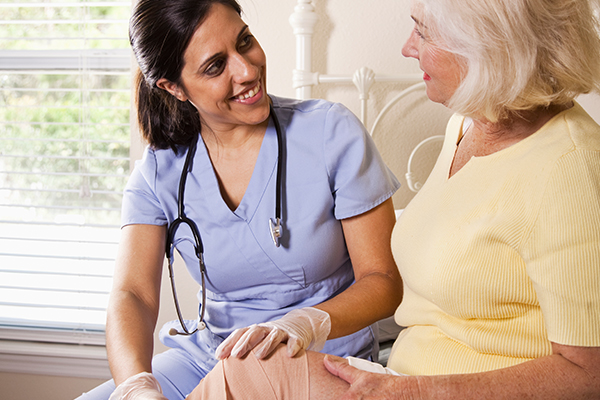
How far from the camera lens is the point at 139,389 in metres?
0.98

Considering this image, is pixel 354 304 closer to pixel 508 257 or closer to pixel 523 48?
pixel 508 257

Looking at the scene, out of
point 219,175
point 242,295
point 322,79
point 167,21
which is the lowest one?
point 242,295

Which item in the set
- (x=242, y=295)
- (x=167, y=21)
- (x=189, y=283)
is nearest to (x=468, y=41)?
(x=167, y=21)

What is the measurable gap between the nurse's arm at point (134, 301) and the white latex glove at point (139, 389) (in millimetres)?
43

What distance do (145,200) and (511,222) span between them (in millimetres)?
873

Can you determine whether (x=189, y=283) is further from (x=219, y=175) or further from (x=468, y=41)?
(x=468, y=41)

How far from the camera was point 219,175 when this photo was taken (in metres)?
1.26

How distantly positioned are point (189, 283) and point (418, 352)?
1.25 meters

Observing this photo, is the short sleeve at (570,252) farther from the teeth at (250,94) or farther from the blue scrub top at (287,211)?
the teeth at (250,94)

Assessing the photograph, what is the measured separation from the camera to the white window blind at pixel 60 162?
1.98m

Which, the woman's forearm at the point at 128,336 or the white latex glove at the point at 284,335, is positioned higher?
the white latex glove at the point at 284,335

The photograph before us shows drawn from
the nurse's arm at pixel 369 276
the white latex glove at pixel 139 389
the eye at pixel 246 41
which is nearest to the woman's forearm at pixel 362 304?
the nurse's arm at pixel 369 276

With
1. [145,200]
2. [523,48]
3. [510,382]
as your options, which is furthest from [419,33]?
[145,200]

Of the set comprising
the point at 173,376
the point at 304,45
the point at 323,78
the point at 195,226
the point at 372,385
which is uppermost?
the point at 304,45
